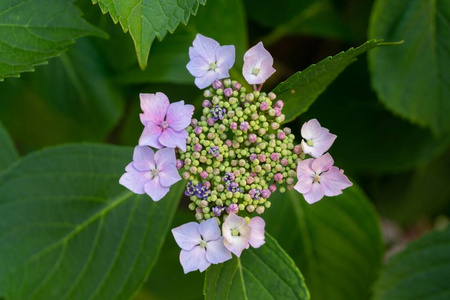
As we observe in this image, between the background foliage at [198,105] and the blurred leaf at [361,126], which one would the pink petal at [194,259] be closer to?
the background foliage at [198,105]

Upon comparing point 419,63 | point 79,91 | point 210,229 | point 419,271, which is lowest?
point 419,271

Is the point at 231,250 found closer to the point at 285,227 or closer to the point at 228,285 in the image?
the point at 228,285

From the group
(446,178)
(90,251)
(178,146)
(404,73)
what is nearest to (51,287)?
(90,251)

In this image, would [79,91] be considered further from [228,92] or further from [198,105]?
[228,92]

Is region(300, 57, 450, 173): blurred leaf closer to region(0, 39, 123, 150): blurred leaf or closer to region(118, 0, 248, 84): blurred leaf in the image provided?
region(118, 0, 248, 84): blurred leaf

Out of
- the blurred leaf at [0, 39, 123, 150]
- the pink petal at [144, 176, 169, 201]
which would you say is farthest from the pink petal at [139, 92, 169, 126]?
the blurred leaf at [0, 39, 123, 150]

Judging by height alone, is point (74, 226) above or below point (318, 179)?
above

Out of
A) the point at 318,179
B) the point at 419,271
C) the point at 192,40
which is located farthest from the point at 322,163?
the point at 419,271

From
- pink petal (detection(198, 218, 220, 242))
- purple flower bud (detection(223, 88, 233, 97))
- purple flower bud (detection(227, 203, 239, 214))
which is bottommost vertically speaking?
pink petal (detection(198, 218, 220, 242))

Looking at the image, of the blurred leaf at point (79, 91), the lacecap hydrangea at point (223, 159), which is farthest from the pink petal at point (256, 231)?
the blurred leaf at point (79, 91)
